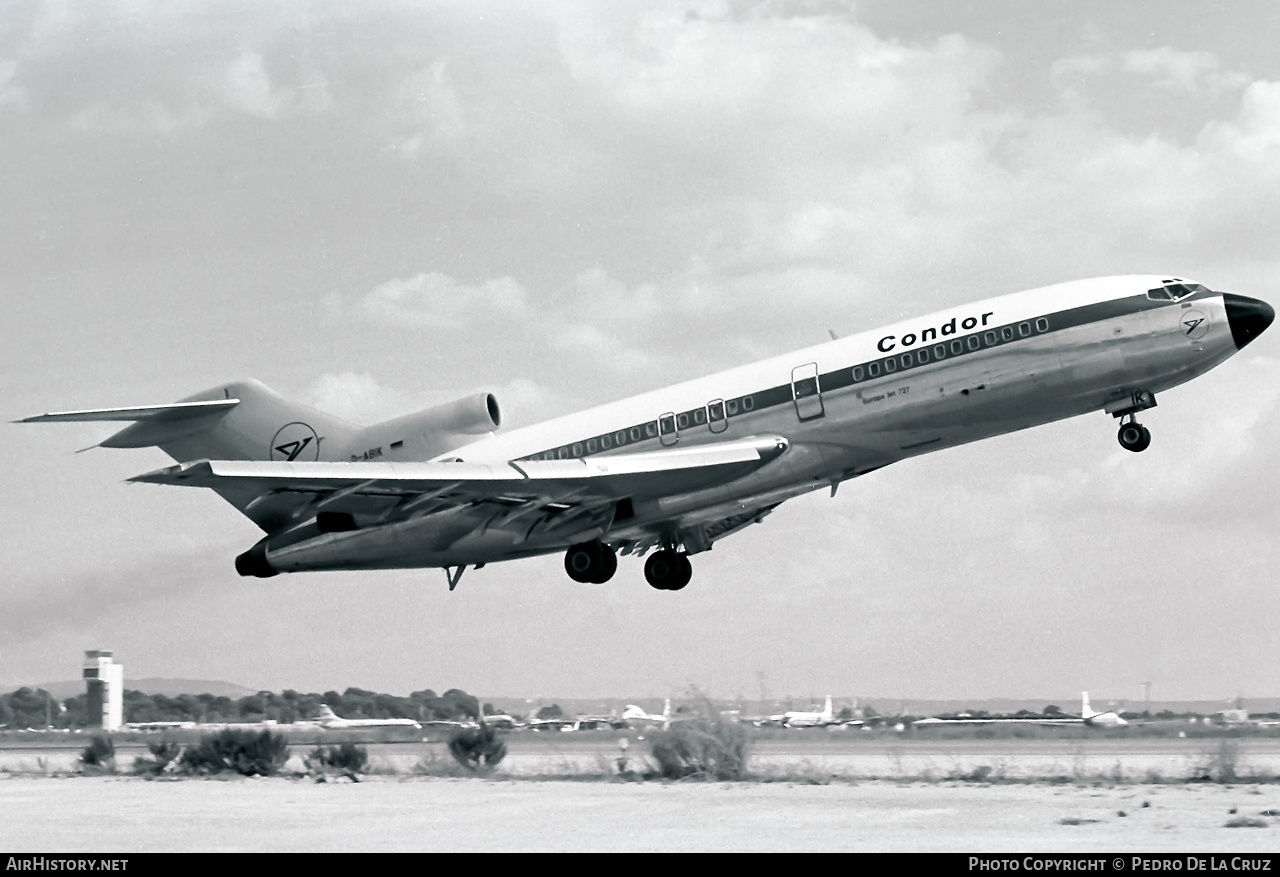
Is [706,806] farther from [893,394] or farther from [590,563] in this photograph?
[893,394]

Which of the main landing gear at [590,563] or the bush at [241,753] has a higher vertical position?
the main landing gear at [590,563]

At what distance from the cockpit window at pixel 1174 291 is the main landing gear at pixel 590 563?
12.1 metres

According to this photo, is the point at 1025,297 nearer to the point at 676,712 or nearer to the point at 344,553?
the point at 676,712

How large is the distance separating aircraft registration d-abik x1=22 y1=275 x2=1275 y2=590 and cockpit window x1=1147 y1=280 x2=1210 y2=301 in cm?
3

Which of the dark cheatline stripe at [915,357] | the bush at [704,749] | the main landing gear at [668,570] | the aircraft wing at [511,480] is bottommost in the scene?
the bush at [704,749]

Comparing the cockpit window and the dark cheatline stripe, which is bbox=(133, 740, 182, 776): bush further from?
the cockpit window

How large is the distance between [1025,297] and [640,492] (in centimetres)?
822

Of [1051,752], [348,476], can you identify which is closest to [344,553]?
[348,476]

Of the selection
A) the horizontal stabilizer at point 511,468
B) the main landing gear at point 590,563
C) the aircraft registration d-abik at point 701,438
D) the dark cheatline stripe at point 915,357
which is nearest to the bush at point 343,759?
the aircraft registration d-abik at point 701,438

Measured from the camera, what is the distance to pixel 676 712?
34.6 metres

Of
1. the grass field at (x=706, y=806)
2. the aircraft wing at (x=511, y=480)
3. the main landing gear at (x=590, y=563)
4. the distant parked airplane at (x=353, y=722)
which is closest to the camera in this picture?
the grass field at (x=706, y=806)

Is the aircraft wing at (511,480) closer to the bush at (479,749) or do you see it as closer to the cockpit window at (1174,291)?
the cockpit window at (1174,291)

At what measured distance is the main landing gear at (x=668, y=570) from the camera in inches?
1346

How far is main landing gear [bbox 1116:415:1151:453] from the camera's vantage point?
89.7ft
